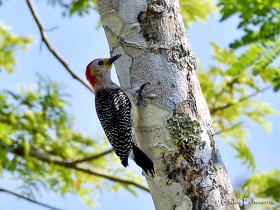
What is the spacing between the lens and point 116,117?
4.64 m

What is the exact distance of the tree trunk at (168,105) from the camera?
10.5ft

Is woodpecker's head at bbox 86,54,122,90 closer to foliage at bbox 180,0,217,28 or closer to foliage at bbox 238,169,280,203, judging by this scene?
foliage at bbox 180,0,217,28

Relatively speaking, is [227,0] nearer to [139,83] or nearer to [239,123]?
[139,83]

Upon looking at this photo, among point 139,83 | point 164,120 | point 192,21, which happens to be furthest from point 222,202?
point 192,21

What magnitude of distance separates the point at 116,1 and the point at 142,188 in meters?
2.78

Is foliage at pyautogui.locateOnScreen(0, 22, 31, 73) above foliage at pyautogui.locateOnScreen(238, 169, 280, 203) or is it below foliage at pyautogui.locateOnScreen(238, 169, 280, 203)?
above

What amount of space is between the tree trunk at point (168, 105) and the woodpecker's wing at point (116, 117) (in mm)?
527

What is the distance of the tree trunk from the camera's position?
10.5 ft

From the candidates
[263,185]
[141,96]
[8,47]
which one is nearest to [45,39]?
[8,47]

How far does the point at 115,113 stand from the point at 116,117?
54 mm

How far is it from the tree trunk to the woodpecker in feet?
0.44

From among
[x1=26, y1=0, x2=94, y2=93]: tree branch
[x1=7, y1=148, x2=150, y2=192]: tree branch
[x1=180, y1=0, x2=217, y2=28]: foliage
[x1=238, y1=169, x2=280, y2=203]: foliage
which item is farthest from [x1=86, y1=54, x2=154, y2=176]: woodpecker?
[x1=180, y1=0, x2=217, y2=28]: foliage

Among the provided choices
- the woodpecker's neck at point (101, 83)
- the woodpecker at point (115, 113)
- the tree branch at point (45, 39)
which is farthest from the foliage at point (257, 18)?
the tree branch at point (45, 39)

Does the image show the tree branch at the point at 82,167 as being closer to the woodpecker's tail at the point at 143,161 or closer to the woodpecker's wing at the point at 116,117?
the woodpecker's wing at the point at 116,117
